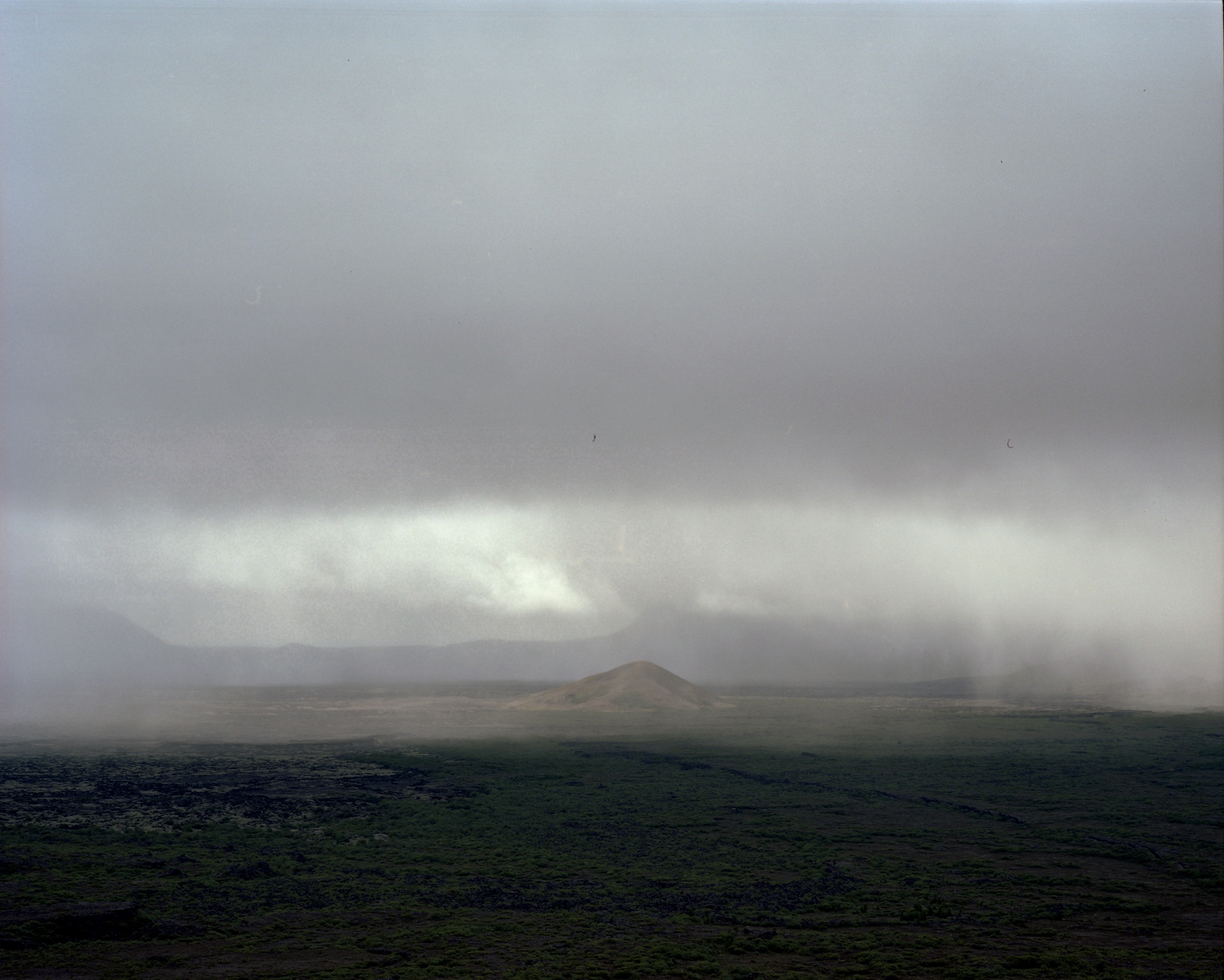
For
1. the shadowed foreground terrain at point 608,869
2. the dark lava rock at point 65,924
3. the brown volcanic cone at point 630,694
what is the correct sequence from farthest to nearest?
the brown volcanic cone at point 630,694 < the dark lava rock at point 65,924 < the shadowed foreground terrain at point 608,869

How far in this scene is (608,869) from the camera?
29.2 metres

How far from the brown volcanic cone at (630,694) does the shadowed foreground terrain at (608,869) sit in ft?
196

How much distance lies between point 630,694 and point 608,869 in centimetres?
9797

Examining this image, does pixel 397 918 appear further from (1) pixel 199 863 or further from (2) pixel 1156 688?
(2) pixel 1156 688

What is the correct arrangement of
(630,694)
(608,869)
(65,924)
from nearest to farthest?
1. (65,924)
2. (608,869)
3. (630,694)

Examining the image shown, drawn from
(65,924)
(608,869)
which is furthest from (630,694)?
(65,924)

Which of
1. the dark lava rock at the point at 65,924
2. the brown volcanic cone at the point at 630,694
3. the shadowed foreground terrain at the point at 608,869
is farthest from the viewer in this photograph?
the brown volcanic cone at the point at 630,694

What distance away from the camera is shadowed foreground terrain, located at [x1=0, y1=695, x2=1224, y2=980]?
20.3 metres

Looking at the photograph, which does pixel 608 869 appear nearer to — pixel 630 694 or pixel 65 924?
pixel 65 924

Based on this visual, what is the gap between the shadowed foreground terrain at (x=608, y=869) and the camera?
66.6 feet

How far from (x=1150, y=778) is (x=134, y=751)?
230ft

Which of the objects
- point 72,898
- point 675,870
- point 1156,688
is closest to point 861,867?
point 675,870

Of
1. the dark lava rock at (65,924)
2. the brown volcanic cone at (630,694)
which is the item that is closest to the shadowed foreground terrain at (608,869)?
the dark lava rock at (65,924)

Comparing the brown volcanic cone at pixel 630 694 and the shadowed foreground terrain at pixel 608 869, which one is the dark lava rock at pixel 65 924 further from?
the brown volcanic cone at pixel 630 694
